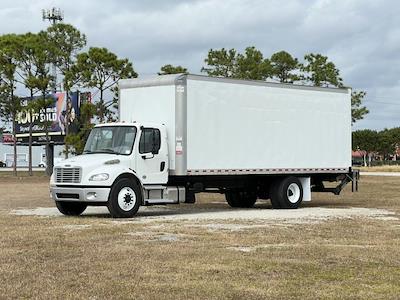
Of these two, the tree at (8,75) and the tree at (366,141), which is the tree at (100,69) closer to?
the tree at (8,75)

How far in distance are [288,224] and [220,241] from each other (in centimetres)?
369

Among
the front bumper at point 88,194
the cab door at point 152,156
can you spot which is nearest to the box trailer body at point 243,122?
the cab door at point 152,156

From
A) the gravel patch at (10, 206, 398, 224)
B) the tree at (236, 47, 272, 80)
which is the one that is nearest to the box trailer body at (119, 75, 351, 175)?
the gravel patch at (10, 206, 398, 224)

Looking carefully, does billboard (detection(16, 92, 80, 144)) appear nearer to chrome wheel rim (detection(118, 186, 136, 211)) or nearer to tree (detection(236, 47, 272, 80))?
tree (detection(236, 47, 272, 80))

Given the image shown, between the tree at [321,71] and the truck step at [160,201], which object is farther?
the tree at [321,71]

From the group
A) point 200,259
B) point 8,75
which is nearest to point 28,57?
point 8,75

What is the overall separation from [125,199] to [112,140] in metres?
1.75

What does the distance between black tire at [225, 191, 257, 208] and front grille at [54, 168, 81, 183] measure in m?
6.26

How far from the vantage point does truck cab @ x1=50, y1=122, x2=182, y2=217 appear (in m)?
17.5

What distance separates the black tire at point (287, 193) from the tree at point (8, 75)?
3302 cm

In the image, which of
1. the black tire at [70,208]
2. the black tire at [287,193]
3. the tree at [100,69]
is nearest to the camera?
the black tire at [70,208]

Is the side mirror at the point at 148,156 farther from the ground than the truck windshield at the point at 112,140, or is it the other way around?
the truck windshield at the point at 112,140

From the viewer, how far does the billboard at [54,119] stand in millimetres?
55412

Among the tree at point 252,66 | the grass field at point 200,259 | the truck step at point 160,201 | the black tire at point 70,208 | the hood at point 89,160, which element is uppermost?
the tree at point 252,66
